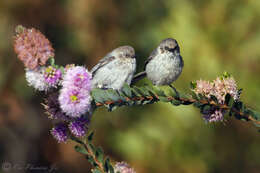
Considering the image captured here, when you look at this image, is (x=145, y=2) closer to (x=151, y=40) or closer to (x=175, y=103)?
(x=151, y=40)

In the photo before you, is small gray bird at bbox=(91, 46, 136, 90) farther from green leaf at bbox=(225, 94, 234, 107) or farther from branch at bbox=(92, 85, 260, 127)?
green leaf at bbox=(225, 94, 234, 107)

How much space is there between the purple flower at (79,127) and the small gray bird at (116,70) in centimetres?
112

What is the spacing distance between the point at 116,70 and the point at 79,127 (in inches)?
53.5

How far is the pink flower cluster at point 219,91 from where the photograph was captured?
7.11ft

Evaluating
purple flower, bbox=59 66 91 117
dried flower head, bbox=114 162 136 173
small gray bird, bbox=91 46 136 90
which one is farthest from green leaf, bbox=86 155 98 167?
small gray bird, bbox=91 46 136 90

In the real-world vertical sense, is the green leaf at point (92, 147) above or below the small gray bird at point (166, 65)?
below

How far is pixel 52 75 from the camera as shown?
2033 millimetres

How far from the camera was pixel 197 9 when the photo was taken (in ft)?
21.3

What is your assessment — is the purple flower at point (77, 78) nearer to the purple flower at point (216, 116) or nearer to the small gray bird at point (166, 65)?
the purple flower at point (216, 116)

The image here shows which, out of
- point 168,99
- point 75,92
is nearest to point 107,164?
point 75,92

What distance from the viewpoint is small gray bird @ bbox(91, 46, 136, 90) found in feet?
10.7

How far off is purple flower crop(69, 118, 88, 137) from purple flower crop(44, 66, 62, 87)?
23cm

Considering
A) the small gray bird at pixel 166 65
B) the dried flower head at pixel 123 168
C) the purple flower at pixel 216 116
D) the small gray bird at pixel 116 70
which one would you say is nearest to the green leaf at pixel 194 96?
the purple flower at pixel 216 116

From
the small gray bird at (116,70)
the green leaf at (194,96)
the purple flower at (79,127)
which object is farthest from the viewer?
the small gray bird at (116,70)
